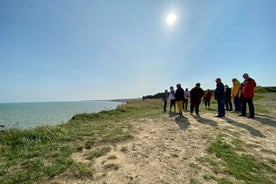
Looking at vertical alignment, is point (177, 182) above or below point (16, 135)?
below

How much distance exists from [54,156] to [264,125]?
29.9 feet

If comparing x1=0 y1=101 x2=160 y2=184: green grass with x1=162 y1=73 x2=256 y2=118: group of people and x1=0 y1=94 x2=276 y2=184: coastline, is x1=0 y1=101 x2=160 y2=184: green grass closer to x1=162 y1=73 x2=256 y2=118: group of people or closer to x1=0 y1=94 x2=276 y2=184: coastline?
x1=0 y1=94 x2=276 y2=184: coastline

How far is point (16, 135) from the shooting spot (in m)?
5.77

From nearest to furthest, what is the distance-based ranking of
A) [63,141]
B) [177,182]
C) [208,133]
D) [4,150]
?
[177,182] → [4,150] → [63,141] → [208,133]

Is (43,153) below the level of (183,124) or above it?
below

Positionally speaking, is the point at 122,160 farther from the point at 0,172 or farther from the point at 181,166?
the point at 0,172

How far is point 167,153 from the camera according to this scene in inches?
182

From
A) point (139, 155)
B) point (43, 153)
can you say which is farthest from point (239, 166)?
point (43, 153)

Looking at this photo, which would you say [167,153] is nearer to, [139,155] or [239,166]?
[139,155]

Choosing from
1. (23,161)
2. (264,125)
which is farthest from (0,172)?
(264,125)

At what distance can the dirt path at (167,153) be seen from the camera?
3393 millimetres

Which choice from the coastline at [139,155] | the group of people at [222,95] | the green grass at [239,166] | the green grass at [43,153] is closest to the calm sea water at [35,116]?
the green grass at [43,153]

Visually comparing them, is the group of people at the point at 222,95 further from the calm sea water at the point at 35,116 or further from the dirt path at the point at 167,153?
the calm sea water at the point at 35,116

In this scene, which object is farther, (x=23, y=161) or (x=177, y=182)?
(x=23, y=161)
